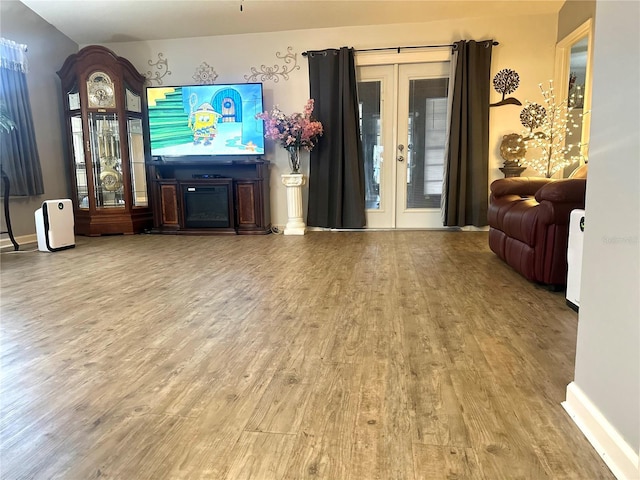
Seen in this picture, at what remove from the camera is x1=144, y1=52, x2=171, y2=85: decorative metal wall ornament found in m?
5.70

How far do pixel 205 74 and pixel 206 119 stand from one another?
707 millimetres

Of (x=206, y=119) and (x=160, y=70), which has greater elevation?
(x=160, y=70)

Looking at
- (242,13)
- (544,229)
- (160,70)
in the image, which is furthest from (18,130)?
(544,229)

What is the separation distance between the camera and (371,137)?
5.45m

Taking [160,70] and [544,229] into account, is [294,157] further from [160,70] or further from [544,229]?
[544,229]

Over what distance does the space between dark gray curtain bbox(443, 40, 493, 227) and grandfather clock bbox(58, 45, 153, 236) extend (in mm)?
3975

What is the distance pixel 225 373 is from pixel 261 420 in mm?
367

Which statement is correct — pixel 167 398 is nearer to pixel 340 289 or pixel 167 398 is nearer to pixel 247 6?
pixel 340 289

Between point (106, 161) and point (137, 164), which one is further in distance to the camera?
point (137, 164)

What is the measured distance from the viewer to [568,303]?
7.63 feet

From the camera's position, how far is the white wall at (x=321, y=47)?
5.04 m

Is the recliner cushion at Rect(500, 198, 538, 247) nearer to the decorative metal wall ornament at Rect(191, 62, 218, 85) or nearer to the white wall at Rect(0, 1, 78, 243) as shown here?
the decorative metal wall ornament at Rect(191, 62, 218, 85)

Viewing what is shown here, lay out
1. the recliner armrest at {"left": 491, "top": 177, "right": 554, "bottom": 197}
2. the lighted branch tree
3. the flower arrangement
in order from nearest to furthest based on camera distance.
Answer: the recliner armrest at {"left": 491, "top": 177, "right": 554, "bottom": 197}
the lighted branch tree
the flower arrangement

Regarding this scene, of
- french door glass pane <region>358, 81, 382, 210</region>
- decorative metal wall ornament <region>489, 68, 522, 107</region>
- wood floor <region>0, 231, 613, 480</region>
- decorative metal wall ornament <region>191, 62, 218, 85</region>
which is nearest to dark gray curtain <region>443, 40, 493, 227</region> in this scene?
decorative metal wall ornament <region>489, 68, 522, 107</region>
